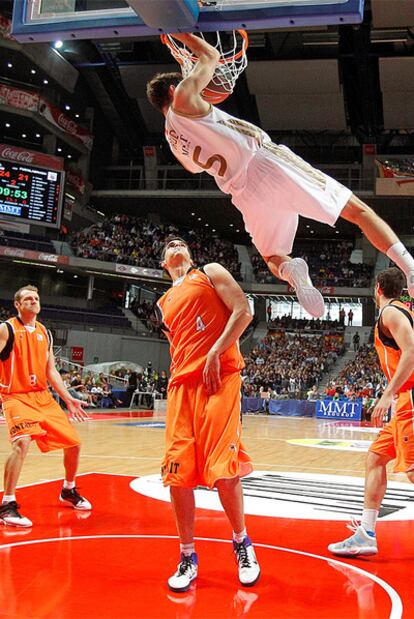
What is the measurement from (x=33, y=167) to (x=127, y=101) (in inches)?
337

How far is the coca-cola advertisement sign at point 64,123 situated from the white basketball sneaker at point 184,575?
2955 centimetres

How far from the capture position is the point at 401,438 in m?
4.30

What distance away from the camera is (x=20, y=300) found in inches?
222

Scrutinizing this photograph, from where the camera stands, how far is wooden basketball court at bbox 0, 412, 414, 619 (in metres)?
3.13

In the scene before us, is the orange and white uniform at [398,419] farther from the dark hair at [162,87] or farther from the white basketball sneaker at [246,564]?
the dark hair at [162,87]

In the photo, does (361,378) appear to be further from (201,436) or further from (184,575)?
(184,575)

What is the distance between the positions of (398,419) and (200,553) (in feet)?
5.50

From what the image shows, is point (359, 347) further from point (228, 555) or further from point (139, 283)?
point (228, 555)

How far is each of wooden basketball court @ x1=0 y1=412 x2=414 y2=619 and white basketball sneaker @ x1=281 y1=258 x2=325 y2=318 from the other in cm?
162

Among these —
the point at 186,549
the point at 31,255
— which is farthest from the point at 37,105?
the point at 186,549

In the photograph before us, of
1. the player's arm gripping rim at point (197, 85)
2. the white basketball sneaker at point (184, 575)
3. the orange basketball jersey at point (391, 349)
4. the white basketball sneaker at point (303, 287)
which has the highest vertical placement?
the player's arm gripping rim at point (197, 85)

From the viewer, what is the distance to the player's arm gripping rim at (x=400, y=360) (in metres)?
4.03

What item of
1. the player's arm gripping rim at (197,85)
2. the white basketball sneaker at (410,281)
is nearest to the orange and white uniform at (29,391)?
the player's arm gripping rim at (197,85)

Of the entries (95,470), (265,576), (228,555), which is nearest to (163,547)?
(228,555)
